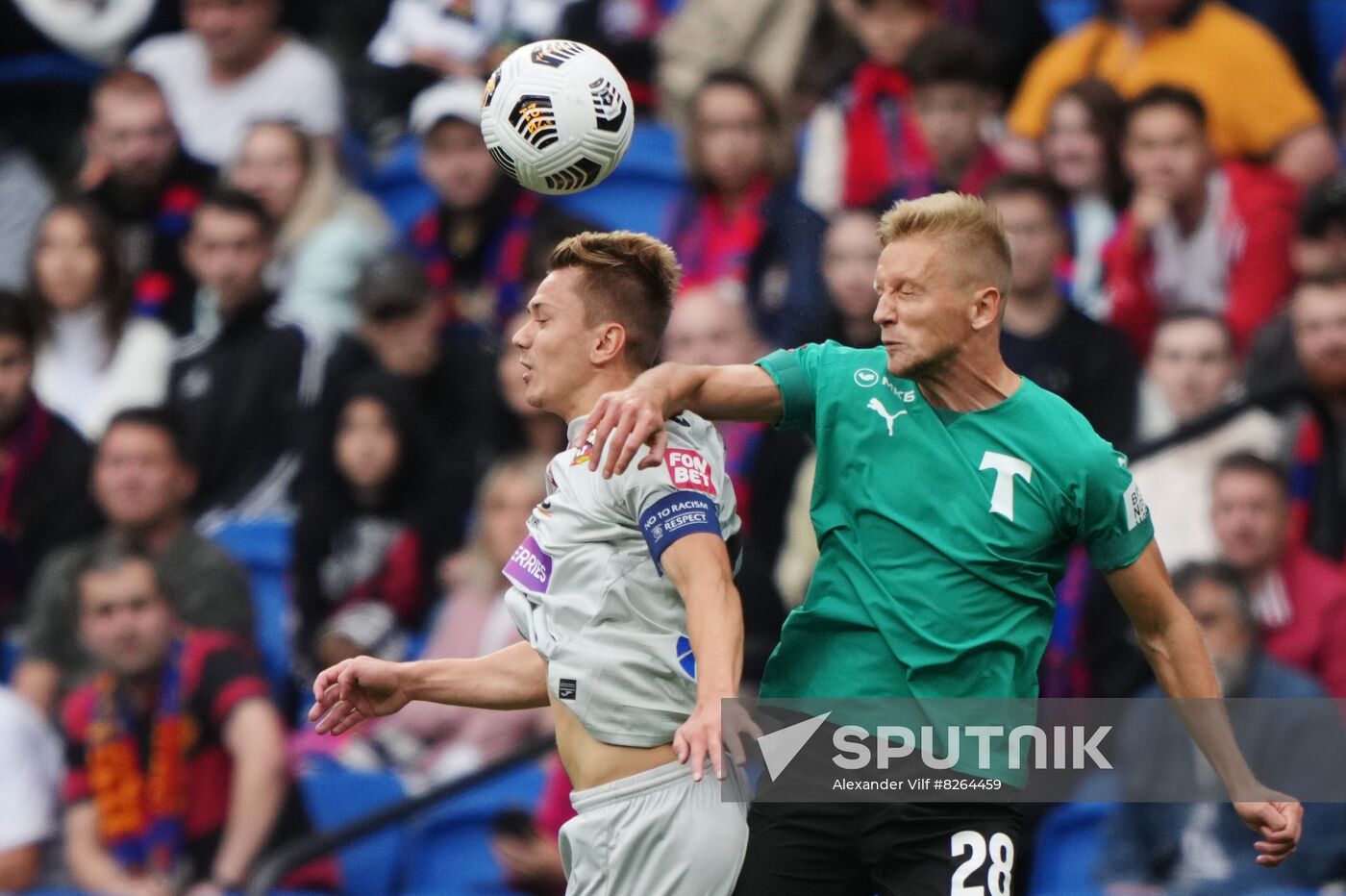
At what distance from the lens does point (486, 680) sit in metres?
5.10

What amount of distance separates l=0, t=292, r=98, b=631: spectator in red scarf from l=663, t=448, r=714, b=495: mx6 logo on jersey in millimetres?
5418

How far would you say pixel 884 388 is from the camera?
4941 millimetres

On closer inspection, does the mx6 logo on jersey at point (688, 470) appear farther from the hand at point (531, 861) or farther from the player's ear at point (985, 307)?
the hand at point (531, 861)

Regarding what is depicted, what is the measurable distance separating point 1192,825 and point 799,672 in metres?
2.71

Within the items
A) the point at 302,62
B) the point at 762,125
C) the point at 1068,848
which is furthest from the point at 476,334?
the point at 1068,848

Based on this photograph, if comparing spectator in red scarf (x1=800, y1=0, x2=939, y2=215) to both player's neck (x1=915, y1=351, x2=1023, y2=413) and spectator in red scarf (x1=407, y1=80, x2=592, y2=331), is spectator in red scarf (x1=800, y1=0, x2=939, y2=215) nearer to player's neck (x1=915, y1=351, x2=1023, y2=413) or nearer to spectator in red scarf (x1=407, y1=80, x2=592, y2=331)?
spectator in red scarf (x1=407, y1=80, x2=592, y2=331)

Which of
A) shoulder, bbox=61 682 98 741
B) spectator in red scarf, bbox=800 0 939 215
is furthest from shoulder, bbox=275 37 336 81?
shoulder, bbox=61 682 98 741

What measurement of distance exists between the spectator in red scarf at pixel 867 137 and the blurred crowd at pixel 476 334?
0.06ft

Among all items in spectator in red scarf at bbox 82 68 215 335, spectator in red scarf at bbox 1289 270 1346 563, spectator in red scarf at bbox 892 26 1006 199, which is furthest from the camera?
spectator in red scarf at bbox 82 68 215 335

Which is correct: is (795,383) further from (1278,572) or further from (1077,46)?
(1077,46)

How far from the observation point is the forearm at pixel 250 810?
26.2 feet

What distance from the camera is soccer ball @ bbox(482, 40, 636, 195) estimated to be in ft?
17.1

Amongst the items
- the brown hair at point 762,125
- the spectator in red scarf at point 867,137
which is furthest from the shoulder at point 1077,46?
the brown hair at point 762,125

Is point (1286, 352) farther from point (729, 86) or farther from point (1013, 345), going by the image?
point (729, 86)
